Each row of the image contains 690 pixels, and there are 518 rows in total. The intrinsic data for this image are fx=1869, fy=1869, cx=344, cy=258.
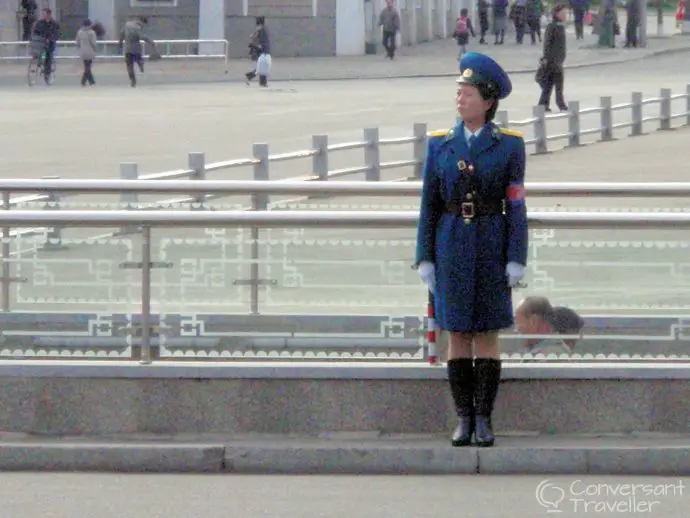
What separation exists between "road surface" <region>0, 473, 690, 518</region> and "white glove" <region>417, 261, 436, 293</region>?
2.63 ft

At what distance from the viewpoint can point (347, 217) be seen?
8070 millimetres

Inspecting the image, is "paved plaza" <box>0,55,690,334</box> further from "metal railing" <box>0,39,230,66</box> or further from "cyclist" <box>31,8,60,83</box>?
"metal railing" <box>0,39,230,66</box>

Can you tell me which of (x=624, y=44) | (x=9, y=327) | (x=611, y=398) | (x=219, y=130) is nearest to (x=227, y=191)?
(x=9, y=327)

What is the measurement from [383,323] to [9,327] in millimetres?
1648

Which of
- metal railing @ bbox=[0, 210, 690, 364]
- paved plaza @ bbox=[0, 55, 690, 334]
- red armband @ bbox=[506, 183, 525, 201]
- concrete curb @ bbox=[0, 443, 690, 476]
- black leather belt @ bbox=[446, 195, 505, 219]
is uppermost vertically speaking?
red armband @ bbox=[506, 183, 525, 201]

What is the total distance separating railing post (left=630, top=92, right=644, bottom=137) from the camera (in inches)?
1188

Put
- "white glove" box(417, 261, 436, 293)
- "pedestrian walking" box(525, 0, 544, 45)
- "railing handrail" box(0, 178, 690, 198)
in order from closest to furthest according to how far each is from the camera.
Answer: "white glove" box(417, 261, 436, 293)
"railing handrail" box(0, 178, 690, 198)
"pedestrian walking" box(525, 0, 544, 45)

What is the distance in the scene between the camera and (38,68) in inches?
1823

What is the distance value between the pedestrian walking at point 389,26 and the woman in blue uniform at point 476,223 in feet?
156

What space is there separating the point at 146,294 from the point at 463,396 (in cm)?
150

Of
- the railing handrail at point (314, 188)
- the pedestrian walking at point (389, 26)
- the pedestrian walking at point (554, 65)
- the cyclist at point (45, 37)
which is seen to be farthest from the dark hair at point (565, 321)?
the pedestrian walking at point (389, 26)

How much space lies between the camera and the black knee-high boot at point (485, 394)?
25.1 feet

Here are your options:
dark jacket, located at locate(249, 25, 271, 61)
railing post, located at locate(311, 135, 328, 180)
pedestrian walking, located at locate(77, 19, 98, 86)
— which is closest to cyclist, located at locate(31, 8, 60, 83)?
pedestrian walking, located at locate(77, 19, 98, 86)

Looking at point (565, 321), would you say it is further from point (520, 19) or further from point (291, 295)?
point (520, 19)
